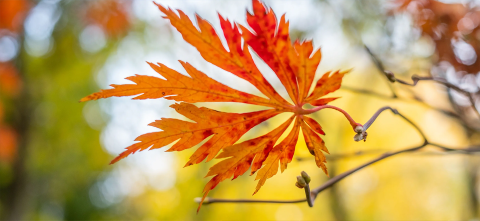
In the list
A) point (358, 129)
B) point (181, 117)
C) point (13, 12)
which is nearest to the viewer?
point (358, 129)

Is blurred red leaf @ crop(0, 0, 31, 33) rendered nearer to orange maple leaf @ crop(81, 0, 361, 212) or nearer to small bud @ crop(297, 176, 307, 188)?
orange maple leaf @ crop(81, 0, 361, 212)

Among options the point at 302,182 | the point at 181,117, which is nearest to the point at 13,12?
the point at 181,117

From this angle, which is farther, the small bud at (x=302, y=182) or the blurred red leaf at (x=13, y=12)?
the blurred red leaf at (x=13, y=12)

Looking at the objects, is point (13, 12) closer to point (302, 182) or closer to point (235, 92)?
point (235, 92)

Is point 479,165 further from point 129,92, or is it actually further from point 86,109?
point 86,109

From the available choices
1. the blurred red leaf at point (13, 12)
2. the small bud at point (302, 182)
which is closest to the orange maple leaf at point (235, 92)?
the small bud at point (302, 182)

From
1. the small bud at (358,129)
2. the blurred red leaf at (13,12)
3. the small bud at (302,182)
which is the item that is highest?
the blurred red leaf at (13,12)

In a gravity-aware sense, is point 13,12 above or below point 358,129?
above

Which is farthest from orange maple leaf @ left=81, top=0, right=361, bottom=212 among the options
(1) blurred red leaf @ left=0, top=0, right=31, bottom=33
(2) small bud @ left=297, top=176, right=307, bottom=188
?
(1) blurred red leaf @ left=0, top=0, right=31, bottom=33

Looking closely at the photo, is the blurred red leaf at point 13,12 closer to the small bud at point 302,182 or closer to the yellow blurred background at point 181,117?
the yellow blurred background at point 181,117

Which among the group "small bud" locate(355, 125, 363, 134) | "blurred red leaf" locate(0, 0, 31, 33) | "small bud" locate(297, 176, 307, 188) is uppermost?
"blurred red leaf" locate(0, 0, 31, 33)
